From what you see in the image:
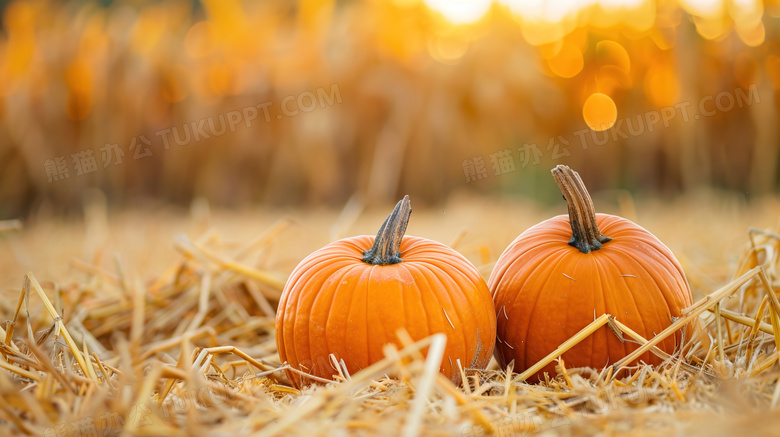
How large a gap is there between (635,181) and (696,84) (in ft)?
2.87

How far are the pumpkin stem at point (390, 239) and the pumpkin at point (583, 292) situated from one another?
27cm

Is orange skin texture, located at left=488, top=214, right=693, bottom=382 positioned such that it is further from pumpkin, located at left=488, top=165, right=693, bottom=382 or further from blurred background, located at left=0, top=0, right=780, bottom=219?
blurred background, located at left=0, top=0, right=780, bottom=219

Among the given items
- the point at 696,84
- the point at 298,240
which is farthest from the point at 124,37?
the point at 696,84

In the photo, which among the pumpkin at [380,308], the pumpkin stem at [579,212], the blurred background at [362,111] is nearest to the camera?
the pumpkin at [380,308]

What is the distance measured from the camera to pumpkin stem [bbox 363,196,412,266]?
1.28m

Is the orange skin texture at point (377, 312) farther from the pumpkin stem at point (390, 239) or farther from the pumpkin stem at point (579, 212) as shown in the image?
the pumpkin stem at point (579, 212)

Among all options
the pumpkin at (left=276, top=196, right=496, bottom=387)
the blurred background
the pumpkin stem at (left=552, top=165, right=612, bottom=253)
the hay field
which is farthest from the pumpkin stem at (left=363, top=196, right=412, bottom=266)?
the blurred background

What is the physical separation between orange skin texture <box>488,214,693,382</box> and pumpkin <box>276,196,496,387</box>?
8cm

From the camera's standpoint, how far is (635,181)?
4.84m

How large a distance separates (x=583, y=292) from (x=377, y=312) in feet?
1.43

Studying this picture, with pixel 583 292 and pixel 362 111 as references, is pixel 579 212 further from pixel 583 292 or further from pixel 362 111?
pixel 362 111

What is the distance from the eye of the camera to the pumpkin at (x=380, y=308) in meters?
1.18

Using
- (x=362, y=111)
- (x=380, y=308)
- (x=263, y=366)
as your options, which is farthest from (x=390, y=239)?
(x=362, y=111)

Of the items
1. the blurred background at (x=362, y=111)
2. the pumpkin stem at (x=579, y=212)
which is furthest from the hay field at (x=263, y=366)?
the blurred background at (x=362, y=111)
